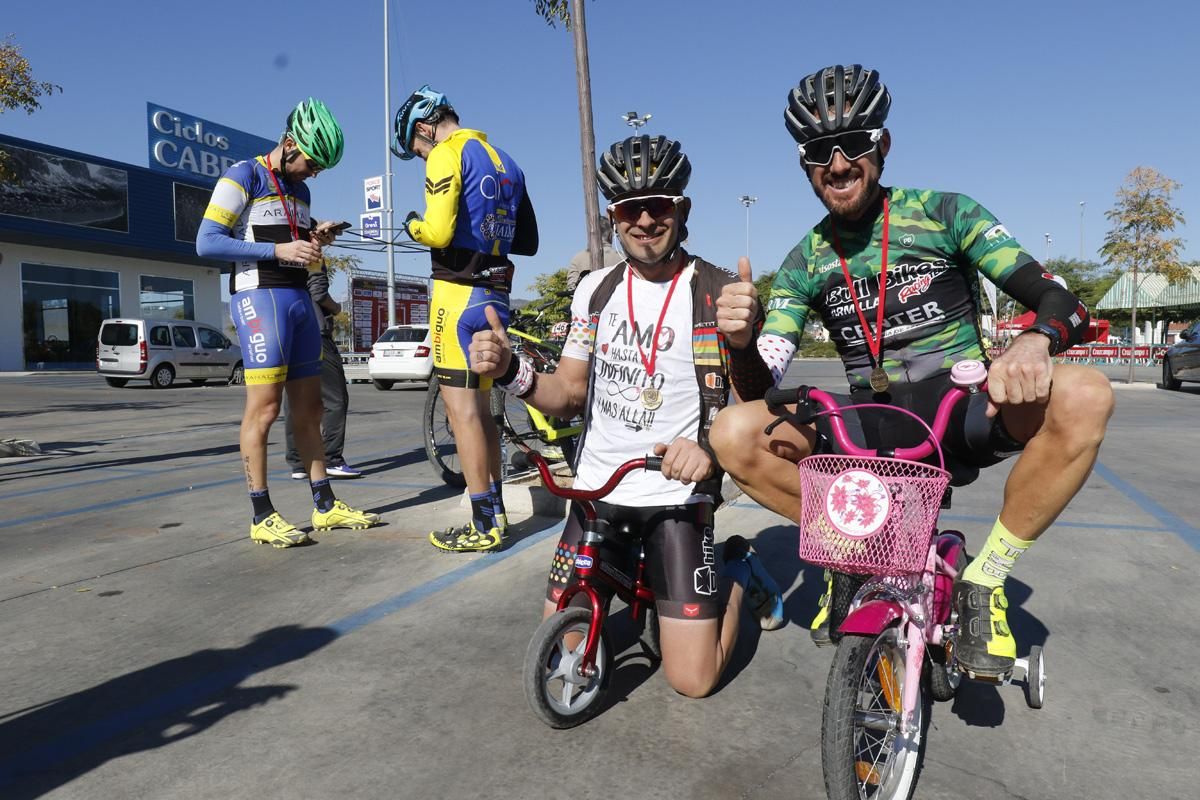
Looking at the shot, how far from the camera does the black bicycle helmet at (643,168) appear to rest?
283 cm

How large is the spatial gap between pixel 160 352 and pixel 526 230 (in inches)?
796

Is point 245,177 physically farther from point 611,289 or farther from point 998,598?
point 998,598

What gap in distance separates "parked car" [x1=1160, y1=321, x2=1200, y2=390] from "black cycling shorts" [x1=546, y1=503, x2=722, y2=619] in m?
19.5

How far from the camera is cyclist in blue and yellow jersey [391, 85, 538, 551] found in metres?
4.23

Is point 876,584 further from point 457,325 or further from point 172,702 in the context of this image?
point 457,325

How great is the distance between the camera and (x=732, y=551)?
339 cm

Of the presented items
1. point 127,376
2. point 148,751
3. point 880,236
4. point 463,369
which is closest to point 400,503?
point 463,369

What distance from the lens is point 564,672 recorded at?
254 centimetres

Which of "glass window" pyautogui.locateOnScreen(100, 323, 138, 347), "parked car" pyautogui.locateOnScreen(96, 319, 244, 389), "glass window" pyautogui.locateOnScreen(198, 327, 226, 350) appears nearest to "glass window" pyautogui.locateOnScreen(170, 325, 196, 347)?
"parked car" pyautogui.locateOnScreen(96, 319, 244, 389)

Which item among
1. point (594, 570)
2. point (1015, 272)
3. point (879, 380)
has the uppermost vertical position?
point (1015, 272)

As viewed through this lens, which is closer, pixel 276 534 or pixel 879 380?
pixel 879 380

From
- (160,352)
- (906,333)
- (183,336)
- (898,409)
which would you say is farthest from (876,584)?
(183,336)

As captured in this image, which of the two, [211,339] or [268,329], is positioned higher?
[211,339]

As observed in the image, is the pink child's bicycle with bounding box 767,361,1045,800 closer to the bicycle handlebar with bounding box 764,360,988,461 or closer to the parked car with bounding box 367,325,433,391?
the bicycle handlebar with bounding box 764,360,988,461
